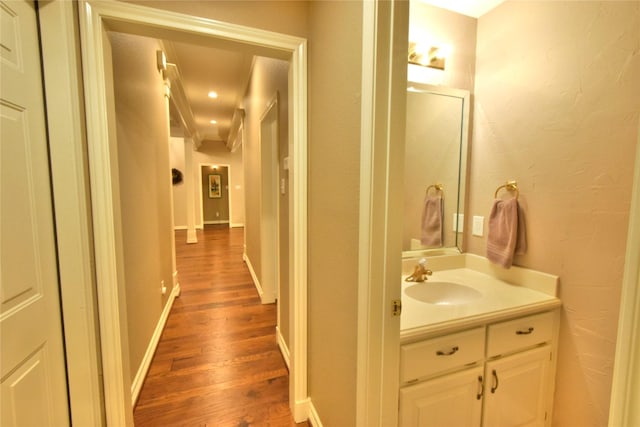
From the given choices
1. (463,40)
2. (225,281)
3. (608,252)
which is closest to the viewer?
(608,252)

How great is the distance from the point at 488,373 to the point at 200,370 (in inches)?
73.9

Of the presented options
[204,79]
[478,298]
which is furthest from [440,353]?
[204,79]

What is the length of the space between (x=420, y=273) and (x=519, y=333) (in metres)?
0.52

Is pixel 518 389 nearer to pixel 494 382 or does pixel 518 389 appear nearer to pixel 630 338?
pixel 494 382

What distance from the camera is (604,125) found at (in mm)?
1202

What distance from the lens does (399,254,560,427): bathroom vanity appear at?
1.06 metres

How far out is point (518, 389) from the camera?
1283 millimetres

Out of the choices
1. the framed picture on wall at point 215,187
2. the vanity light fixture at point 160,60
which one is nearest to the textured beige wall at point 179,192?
the framed picture on wall at point 215,187

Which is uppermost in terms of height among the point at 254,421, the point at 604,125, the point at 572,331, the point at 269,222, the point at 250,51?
the point at 250,51

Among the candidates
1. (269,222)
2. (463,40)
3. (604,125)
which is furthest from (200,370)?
(463,40)

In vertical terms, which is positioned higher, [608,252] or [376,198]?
[376,198]

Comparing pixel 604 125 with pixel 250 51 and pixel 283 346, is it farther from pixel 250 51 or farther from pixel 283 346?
pixel 283 346

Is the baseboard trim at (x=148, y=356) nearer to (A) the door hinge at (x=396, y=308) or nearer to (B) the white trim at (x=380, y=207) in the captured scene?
(B) the white trim at (x=380, y=207)

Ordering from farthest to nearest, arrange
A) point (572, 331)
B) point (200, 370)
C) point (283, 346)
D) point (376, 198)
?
point (283, 346)
point (200, 370)
point (572, 331)
point (376, 198)
